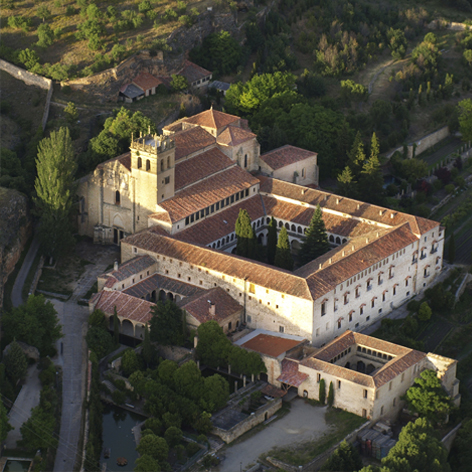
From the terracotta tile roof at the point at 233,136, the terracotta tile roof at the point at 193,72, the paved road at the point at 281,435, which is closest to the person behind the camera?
the paved road at the point at 281,435

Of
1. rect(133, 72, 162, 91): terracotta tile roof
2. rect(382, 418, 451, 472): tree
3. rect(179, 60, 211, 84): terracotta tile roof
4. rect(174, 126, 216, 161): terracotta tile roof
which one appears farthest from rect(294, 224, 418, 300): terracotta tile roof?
rect(179, 60, 211, 84): terracotta tile roof

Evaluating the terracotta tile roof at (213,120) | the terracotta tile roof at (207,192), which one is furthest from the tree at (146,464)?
the terracotta tile roof at (213,120)

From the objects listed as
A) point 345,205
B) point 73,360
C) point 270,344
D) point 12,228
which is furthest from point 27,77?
point 270,344

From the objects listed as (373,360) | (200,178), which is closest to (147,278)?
(200,178)

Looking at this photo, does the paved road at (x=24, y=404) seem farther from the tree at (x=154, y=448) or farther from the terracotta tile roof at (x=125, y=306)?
the tree at (x=154, y=448)

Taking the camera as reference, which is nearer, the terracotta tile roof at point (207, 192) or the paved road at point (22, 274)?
the paved road at point (22, 274)

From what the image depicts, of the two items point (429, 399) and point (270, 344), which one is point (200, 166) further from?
point (429, 399)

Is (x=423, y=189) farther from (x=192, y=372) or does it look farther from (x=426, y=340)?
(x=192, y=372)

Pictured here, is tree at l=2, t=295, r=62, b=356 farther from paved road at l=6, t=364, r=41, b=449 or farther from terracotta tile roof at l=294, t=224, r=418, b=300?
terracotta tile roof at l=294, t=224, r=418, b=300
